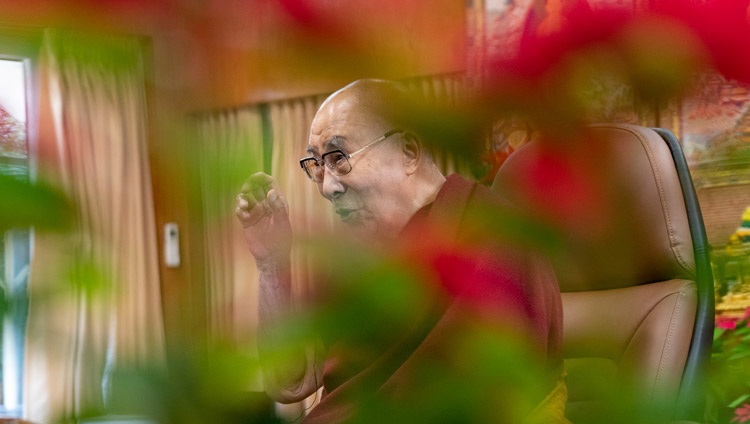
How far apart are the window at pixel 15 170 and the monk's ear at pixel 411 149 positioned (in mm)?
64

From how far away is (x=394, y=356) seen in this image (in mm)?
188

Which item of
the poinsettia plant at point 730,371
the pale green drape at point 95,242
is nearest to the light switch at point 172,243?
the pale green drape at point 95,242

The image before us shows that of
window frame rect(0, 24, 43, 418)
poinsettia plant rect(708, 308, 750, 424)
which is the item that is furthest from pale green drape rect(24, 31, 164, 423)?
poinsettia plant rect(708, 308, 750, 424)

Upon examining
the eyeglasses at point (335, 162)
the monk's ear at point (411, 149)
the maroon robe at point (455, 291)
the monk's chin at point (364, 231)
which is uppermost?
the eyeglasses at point (335, 162)

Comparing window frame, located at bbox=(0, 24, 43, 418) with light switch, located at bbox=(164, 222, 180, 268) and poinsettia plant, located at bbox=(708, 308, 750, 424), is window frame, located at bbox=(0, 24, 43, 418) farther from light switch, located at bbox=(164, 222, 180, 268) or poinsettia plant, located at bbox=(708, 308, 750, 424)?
poinsettia plant, located at bbox=(708, 308, 750, 424)

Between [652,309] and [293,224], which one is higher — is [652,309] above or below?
below

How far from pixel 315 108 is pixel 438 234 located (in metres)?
0.05

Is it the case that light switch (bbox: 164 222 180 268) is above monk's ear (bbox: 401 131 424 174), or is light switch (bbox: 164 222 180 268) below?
below

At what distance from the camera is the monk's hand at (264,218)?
0.15 m

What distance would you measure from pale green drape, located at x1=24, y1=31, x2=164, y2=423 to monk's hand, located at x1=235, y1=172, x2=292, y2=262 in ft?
0.06

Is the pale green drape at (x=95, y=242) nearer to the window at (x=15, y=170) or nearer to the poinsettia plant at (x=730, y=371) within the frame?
the window at (x=15, y=170)

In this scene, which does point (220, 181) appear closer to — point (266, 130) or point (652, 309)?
point (266, 130)

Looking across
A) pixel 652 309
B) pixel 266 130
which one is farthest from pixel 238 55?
pixel 652 309

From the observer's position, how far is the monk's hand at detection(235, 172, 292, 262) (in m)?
0.15
